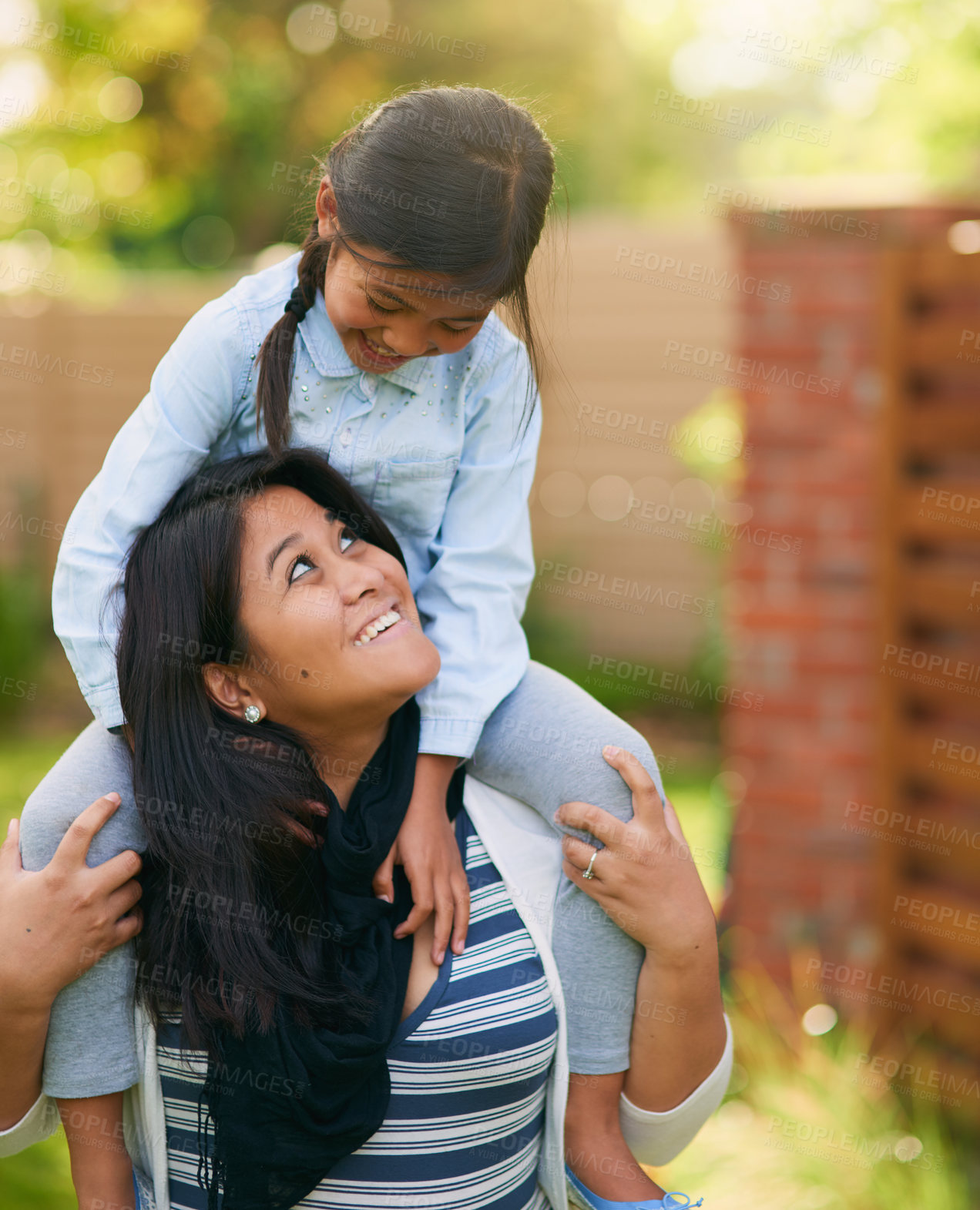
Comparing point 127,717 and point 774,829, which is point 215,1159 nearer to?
point 127,717

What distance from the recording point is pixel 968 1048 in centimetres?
365

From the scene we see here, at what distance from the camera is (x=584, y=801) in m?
1.79

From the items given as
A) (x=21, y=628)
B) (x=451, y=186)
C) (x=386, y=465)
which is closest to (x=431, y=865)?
(x=386, y=465)

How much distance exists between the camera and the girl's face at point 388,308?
1630mm

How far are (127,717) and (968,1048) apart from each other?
311cm

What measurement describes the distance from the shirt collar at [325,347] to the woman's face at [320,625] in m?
0.21

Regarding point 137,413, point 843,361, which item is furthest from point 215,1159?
→ point 843,361

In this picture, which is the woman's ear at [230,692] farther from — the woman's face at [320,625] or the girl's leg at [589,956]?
the girl's leg at [589,956]

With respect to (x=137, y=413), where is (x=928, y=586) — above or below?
below

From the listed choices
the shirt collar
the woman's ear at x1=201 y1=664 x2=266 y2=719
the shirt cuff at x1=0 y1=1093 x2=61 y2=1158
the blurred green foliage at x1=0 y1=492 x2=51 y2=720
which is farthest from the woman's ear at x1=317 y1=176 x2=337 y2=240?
the blurred green foliage at x1=0 y1=492 x2=51 y2=720

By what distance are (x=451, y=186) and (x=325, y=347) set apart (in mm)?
340

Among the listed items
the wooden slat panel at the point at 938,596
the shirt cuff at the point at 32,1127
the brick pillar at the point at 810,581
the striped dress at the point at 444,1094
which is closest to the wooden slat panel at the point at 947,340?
the brick pillar at the point at 810,581

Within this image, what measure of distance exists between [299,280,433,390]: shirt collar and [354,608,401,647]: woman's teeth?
1.31ft

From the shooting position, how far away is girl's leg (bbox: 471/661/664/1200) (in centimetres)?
177
